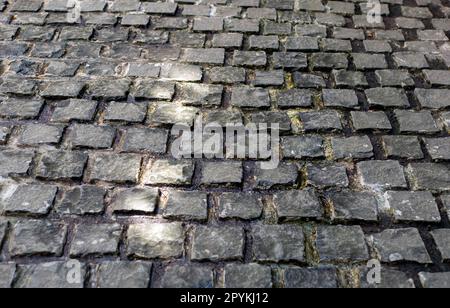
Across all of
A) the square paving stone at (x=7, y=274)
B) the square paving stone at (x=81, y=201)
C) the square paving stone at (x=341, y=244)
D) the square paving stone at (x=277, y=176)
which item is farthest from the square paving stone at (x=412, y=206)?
the square paving stone at (x=7, y=274)

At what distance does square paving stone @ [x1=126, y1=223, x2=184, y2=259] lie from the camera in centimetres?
205

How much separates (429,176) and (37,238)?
6.88 ft

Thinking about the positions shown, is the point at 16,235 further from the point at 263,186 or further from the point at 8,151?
the point at 263,186

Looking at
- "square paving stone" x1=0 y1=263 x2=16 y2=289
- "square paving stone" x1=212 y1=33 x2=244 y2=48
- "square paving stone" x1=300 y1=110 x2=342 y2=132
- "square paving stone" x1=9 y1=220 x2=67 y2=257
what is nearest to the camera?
"square paving stone" x1=0 y1=263 x2=16 y2=289

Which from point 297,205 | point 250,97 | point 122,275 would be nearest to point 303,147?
point 297,205

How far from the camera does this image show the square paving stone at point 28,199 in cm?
219

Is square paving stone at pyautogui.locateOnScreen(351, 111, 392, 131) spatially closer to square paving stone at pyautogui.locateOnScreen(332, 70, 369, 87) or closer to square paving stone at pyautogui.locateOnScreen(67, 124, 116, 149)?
square paving stone at pyautogui.locateOnScreen(332, 70, 369, 87)

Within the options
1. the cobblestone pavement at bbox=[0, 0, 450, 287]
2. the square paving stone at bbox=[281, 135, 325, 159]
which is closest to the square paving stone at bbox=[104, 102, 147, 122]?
the cobblestone pavement at bbox=[0, 0, 450, 287]

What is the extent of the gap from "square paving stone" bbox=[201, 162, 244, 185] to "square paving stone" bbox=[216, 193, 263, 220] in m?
0.10

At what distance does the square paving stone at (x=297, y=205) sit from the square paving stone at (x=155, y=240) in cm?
52

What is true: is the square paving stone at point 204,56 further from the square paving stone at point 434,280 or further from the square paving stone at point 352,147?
the square paving stone at point 434,280

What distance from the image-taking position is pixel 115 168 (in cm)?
242

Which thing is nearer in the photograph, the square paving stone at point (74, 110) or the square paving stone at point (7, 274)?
the square paving stone at point (7, 274)
